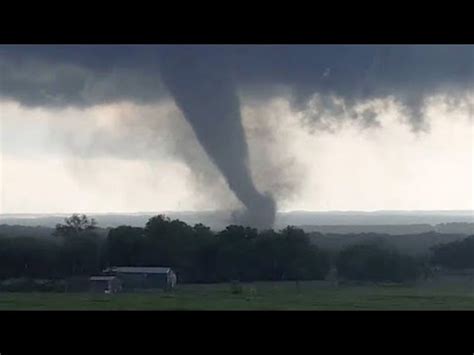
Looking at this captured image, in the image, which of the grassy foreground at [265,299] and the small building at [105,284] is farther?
the small building at [105,284]

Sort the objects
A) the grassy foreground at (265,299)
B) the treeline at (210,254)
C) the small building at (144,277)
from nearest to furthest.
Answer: the grassy foreground at (265,299), the small building at (144,277), the treeline at (210,254)

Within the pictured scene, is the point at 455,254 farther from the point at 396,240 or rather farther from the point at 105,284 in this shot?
the point at 105,284

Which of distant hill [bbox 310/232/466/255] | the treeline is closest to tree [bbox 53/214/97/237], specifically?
the treeline

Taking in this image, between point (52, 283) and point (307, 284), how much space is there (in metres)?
1.32

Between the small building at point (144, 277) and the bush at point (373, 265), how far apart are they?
0.89 metres

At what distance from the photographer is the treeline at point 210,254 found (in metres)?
3.72

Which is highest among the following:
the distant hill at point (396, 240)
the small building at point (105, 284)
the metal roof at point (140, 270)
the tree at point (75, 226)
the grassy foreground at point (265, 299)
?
the tree at point (75, 226)

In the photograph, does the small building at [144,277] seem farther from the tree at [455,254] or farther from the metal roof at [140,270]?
the tree at [455,254]

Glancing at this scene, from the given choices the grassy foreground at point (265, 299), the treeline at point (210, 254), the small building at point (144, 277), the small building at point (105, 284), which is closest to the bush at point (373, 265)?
the treeline at point (210, 254)

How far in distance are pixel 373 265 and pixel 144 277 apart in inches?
46.9

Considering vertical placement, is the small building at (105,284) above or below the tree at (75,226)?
below
